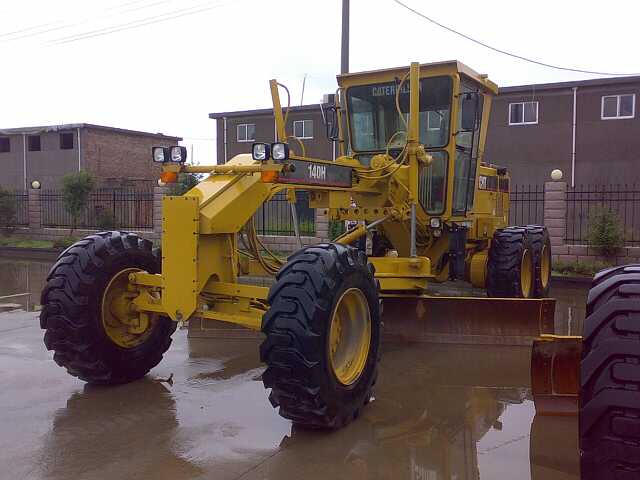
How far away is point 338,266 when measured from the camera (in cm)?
444

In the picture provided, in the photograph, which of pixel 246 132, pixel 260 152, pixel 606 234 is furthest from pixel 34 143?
pixel 260 152

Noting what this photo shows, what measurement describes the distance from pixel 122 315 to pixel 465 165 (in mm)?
4328

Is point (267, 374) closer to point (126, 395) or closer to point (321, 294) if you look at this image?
point (321, 294)

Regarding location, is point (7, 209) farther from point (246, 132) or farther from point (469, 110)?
point (469, 110)

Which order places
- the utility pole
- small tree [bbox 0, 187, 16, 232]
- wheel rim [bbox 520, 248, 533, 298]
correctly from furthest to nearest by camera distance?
1. small tree [bbox 0, 187, 16, 232]
2. the utility pole
3. wheel rim [bbox 520, 248, 533, 298]

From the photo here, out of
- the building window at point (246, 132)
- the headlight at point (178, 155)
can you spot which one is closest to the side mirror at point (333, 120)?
the headlight at point (178, 155)

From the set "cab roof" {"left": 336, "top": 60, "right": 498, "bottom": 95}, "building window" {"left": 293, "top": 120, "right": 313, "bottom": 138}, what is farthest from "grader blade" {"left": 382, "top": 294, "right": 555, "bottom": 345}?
"building window" {"left": 293, "top": 120, "right": 313, "bottom": 138}

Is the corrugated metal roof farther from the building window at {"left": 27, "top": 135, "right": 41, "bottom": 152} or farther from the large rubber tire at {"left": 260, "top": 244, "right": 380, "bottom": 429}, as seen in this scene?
the large rubber tire at {"left": 260, "top": 244, "right": 380, "bottom": 429}

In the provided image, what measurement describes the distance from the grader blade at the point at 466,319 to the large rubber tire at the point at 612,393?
162 inches

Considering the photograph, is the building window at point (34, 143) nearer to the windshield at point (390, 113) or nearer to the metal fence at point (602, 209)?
the metal fence at point (602, 209)

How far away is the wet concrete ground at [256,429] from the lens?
3.93 m

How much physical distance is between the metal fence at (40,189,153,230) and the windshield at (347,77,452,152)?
45.1 ft

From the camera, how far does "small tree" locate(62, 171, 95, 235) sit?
66.6 feet

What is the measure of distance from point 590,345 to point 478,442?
205 centimetres
